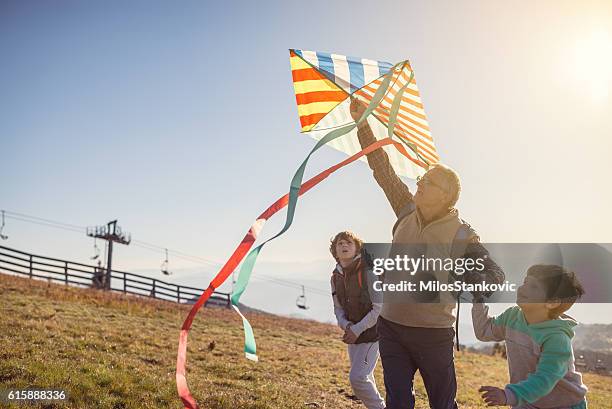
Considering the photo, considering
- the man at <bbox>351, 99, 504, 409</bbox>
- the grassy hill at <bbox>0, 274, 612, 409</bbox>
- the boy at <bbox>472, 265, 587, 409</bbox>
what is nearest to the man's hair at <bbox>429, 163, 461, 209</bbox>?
the man at <bbox>351, 99, 504, 409</bbox>

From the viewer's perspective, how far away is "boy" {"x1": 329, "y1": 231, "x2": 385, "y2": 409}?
5.34m

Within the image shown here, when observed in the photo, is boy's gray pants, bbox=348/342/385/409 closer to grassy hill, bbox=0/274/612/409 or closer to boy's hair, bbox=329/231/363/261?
boy's hair, bbox=329/231/363/261

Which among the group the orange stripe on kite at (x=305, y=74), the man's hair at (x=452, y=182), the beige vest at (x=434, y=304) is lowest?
the beige vest at (x=434, y=304)

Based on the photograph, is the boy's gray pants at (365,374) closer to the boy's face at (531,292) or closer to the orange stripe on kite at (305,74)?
the boy's face at (531,292)

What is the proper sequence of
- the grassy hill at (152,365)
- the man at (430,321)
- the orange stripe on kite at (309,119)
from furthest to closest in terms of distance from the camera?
the grassy hill at (152,365), the orange stripe on kite at (309,119), the man at (430,321)

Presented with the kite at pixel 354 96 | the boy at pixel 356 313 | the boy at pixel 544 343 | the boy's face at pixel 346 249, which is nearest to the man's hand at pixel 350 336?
the boy at pixel 356 313

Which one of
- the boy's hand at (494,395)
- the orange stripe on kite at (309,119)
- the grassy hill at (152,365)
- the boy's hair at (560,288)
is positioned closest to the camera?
the boy's hand at (494,395)

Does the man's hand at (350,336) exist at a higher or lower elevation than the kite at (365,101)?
lower

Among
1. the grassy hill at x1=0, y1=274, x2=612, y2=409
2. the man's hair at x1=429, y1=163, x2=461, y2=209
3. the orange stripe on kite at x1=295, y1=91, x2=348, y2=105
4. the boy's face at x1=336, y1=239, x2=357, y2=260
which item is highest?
the orange stripe on kite at x1=295, y1=91, x2=348, y2=105

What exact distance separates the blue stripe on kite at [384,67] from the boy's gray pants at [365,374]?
2630mm

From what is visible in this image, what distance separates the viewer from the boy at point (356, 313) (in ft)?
17.5

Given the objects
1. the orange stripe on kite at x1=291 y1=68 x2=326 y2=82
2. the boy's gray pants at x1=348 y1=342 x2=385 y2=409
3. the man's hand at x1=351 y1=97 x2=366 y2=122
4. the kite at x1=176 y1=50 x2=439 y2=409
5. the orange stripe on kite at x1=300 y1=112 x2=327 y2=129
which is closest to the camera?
the man's hand at x1=351 y1=97 x2=366 y2=122

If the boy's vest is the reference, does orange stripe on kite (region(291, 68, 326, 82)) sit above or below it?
above

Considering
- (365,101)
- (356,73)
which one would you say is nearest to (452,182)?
(365,101)
